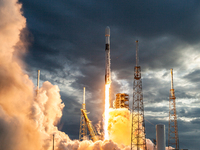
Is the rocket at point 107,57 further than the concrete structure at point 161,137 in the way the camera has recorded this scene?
Yes

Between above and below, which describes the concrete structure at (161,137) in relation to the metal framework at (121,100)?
below

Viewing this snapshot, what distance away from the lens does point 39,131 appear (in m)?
61.1

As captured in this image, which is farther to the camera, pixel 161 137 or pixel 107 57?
pixel 107 57

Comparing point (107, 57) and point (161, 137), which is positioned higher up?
point (107, 57)

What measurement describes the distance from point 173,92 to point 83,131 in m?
31.8

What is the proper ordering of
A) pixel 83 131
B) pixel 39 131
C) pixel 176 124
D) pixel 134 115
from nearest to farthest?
pixel 39 131 → pixel 134 115 → pixel 176 124 → pixel 83 131

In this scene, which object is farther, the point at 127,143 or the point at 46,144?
A: the point at 127,143

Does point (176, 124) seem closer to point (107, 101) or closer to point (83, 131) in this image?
point (107, 101)

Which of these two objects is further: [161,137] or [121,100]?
[121,100]

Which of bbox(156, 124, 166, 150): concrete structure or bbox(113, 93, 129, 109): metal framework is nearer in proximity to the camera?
bbox(156, 124, 166, 150): concrete structure

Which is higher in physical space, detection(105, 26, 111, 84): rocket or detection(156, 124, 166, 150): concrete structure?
detection(105, 26, 111, 84): rocket

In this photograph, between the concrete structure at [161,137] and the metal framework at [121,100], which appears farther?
the metal framework at [121,100]

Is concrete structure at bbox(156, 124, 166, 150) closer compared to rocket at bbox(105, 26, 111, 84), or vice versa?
concrete structure at bbox(156, 124, 166, 150)

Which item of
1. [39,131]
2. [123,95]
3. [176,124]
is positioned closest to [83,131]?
[123,95]
